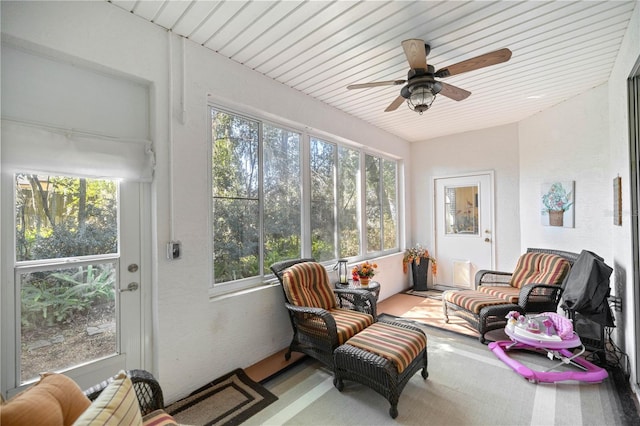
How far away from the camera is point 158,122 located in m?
2.17

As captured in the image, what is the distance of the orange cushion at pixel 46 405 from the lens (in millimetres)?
899

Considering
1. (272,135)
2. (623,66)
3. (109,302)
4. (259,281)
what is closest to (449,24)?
(623,66)

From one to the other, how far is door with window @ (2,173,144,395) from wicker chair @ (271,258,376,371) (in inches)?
48.5

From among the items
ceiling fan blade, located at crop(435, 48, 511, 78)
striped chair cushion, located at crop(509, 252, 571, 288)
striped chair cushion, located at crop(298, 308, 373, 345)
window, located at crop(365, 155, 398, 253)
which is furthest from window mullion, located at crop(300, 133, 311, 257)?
striped chair cushion, located at crop(509, 252, 571, 288)

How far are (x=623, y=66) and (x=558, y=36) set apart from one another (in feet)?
2.24

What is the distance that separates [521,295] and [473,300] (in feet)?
1.56

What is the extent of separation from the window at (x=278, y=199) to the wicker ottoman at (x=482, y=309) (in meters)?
1.52

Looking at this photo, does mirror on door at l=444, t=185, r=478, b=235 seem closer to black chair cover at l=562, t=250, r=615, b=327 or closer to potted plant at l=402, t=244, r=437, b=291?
potted plant at l=402, t=244, r=437, b=291

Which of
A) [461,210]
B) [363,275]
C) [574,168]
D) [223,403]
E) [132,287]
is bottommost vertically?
[223,403]

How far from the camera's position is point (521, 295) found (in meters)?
3.09

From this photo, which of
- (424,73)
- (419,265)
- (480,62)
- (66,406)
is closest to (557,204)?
(419,265)

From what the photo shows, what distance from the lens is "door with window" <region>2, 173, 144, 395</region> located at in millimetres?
1682

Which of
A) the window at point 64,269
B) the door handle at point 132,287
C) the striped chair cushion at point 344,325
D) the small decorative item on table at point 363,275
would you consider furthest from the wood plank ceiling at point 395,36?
the striped chair cushion at point 344,325

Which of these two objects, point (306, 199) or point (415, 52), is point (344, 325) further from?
point (415, 52)
